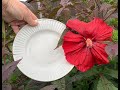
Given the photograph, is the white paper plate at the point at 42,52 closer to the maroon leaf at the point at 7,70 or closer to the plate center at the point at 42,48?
the plate center at the point at 42,48

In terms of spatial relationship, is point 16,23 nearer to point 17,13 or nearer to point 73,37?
point 17,13

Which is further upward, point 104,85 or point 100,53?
point 100,53

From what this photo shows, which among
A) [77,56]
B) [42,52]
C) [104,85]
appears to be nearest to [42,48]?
[42,52]

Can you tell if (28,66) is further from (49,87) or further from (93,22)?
(93,22)

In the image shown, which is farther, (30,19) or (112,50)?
(30,19)

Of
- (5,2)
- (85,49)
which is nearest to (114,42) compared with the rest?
(85,49)

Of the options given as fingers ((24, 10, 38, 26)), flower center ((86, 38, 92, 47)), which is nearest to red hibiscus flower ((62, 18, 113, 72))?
flower center ((86, 38, 92, 47))
